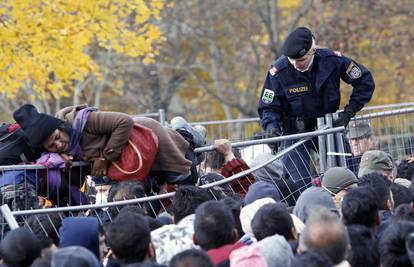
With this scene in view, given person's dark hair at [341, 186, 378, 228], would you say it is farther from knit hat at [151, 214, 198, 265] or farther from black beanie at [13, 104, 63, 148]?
black beanie at [13, 104, 63, 148]

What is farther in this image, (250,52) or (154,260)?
(250,52)

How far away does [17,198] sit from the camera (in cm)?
905

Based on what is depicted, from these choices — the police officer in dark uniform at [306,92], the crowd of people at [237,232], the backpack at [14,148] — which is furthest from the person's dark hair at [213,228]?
the police officer in dark uniform at [306,92]

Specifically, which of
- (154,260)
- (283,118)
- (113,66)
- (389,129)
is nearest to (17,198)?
(154,260)

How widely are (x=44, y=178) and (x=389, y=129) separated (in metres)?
5.40

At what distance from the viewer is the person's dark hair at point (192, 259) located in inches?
264

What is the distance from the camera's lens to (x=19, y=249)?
24.5ft

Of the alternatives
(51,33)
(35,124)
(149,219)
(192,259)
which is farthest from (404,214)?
(51,33)

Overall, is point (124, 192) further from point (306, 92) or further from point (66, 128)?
point (306, 92)

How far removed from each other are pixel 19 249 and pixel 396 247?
234cm

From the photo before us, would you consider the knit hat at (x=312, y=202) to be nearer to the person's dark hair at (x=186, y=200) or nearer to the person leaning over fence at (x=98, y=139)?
the person's dark hair at (x=186, y=200)

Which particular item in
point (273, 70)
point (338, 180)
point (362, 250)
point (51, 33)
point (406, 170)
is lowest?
point (406, 170)

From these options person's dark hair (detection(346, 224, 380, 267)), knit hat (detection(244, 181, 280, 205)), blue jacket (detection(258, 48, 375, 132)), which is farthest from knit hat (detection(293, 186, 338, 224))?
blue jacket (detection(258, 48, 375, 132))

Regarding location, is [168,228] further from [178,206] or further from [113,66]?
[113,66]
